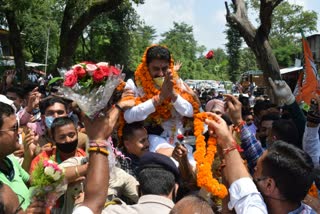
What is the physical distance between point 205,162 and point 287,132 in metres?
1.31

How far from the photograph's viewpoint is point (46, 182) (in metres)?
2.58

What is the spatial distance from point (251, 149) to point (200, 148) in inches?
21.1

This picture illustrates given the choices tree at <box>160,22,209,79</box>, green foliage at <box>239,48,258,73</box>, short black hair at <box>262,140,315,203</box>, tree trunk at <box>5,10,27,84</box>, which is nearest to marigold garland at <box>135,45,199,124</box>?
short black hair at <box>262,140,315,203</box>

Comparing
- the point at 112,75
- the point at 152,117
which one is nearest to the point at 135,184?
the point at 152,117

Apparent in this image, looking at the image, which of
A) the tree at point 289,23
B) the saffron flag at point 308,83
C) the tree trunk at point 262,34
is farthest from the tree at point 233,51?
the saffron flag at point 308,83

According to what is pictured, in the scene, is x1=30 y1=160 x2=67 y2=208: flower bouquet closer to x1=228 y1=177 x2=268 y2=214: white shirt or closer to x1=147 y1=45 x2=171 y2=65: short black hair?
x1=228 y1=177 x2=268 y2=214: white shirt

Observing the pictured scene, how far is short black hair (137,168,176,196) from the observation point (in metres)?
2.63

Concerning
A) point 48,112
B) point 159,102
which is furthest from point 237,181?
point 48,112

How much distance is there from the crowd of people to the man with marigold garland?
11 mm

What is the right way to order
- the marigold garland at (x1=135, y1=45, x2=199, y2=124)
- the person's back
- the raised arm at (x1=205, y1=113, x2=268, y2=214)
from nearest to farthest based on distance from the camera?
the raised arm at (x1=205, y1=113, x2=268, y2=214)
the person's back
the marigold garland at (x1=135, y1=45, x2=199, y2=124)

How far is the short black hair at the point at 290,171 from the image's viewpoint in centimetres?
223

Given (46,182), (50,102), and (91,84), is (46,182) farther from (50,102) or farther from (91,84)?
(50,102)

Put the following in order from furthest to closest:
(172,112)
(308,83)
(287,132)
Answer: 1. (308,83)
2. (172,112)
3. (287,132)

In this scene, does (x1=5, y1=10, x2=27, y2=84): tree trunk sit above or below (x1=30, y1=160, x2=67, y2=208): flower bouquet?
above
